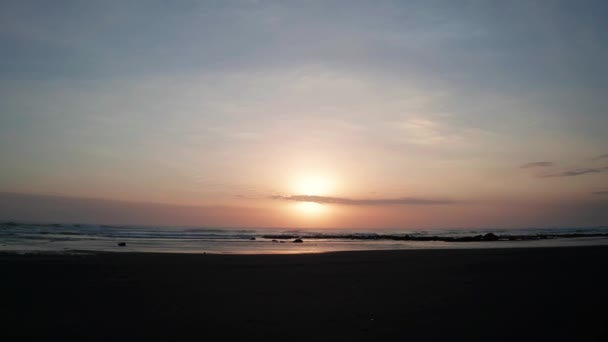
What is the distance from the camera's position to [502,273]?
14625 millimetres

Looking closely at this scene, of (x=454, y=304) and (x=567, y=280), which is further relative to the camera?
(x=567, y=280)

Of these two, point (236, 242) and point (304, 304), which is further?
point (236, 242)

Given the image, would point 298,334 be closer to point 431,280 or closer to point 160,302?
point 160,302

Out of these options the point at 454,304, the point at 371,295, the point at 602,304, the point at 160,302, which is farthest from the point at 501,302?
the point at 160,302

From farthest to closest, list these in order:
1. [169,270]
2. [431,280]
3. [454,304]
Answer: [169,270] < [431,280] < [454,304]

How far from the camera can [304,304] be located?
9.27 metres

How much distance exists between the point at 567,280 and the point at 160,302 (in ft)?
36.8

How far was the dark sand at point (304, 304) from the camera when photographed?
7.11 m

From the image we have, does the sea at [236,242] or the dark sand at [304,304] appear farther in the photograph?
the sea at [236,242]

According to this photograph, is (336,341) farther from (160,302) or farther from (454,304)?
(160,302)

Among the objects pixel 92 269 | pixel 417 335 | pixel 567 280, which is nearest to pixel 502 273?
pixel 567 280

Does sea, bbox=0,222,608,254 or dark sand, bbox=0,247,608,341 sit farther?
sea, bbox=0,222,608,254

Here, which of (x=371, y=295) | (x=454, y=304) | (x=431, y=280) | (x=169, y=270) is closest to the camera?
(x=454, y=304)

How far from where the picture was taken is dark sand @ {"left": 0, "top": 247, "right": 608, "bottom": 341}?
7.11 metres
